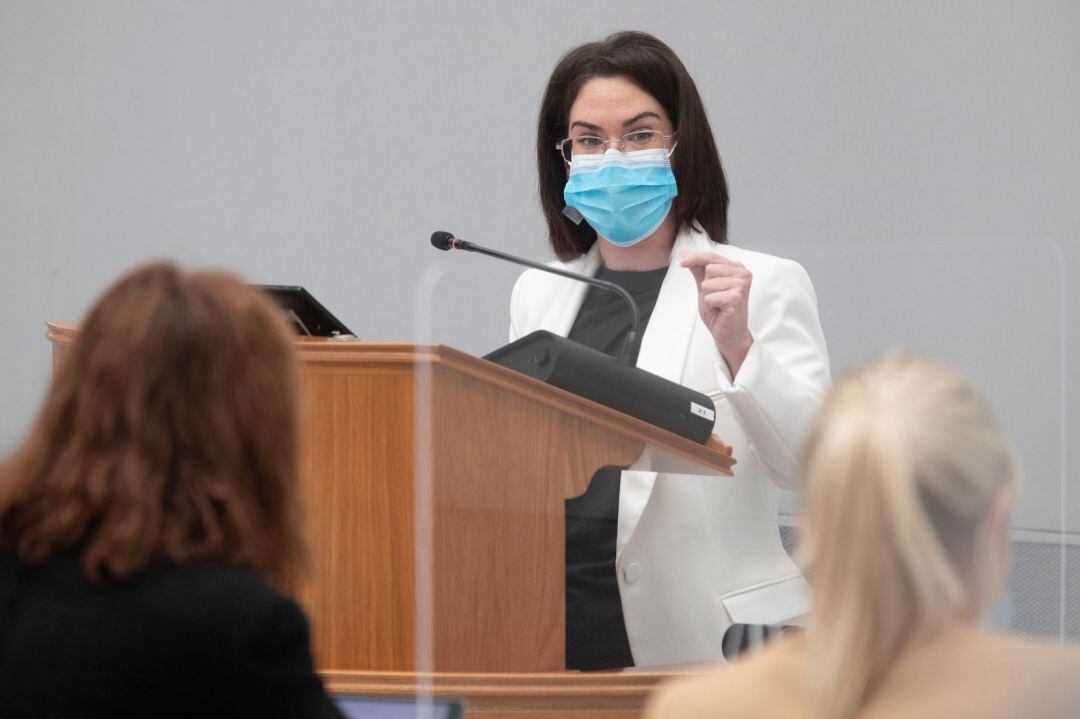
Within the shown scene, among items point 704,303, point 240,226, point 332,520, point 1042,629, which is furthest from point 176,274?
point 240,226

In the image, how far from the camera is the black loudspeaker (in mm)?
1824

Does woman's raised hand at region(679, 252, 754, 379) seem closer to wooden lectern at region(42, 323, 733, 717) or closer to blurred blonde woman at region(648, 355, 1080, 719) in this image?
wooden lectern at region(42, 323, 733, 717)

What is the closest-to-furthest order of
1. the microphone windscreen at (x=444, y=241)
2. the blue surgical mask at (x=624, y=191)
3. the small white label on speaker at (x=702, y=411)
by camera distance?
1. the small white label on speaker at (x=702, y=411)
2. the microphone windscreen at (x=444, y=241)
3. the blue surgical mask at (x=624, y=191)

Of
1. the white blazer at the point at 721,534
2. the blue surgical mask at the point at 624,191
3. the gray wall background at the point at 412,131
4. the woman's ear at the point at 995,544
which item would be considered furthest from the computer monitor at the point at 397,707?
the gray wall background at the point at 412,131

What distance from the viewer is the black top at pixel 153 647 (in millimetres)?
1214

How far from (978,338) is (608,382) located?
0.53 meters

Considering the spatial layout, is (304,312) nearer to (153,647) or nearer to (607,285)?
(607,285)

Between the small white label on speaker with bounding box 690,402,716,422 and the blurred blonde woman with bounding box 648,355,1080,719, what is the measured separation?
0.77 m

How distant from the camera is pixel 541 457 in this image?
6.00 feet

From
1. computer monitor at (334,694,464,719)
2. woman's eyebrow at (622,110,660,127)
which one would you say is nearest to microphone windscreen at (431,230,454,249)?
woman's eyebrow at (622,110,660,127)

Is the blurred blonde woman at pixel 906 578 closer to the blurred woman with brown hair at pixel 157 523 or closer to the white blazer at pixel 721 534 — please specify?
the blurred woman with brown hair at pixel 157 523

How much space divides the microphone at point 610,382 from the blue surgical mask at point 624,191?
630mm

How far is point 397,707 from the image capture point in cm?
171

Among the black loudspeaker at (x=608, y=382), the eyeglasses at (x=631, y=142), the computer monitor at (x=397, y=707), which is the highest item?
the eyeglasses at (x=631, y=142)
